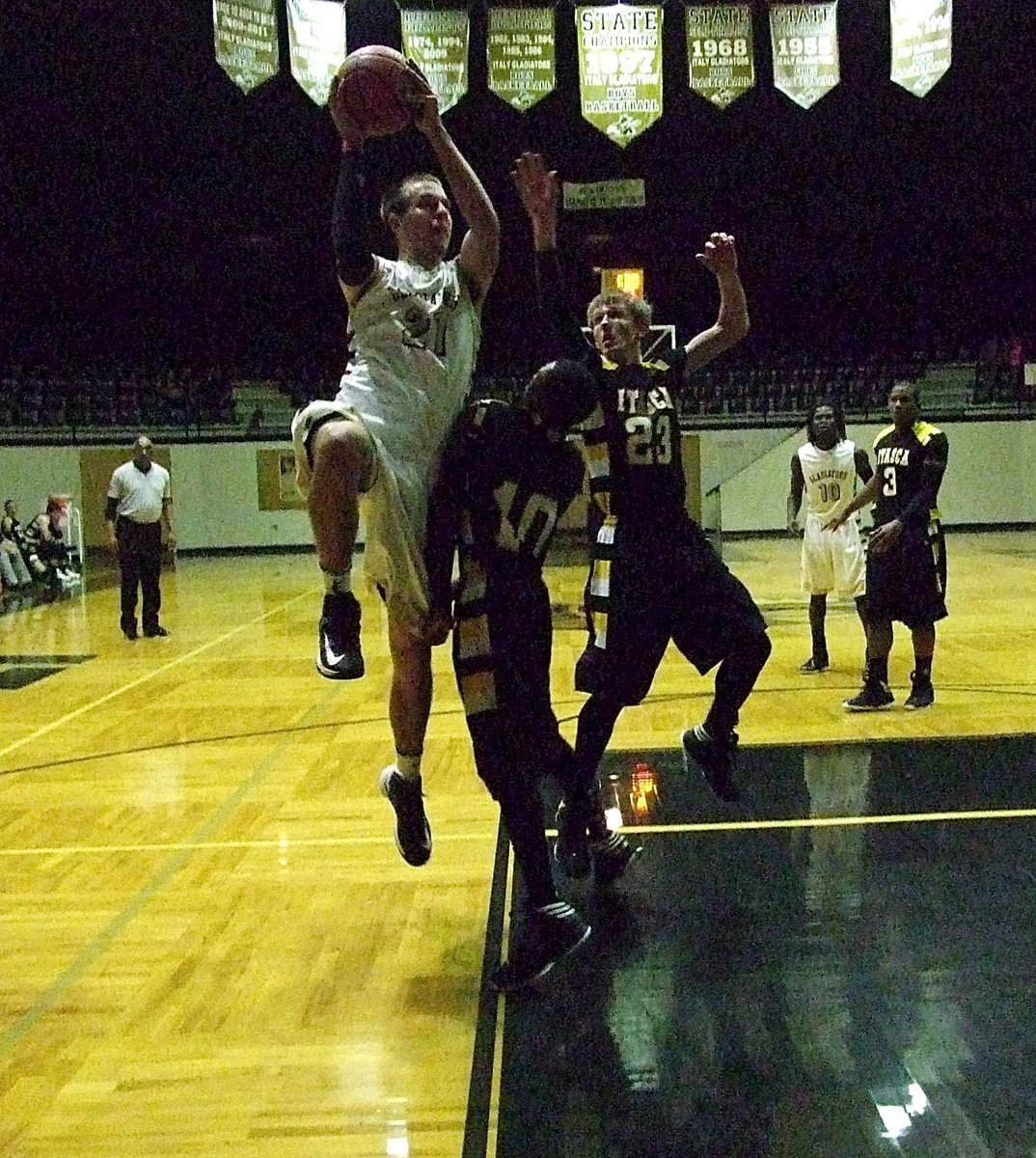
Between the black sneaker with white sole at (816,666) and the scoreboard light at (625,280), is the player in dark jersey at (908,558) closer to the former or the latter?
the black sneaker with white sole at (816,666)

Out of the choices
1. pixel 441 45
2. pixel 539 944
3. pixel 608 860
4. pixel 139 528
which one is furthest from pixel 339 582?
pixel 441 45

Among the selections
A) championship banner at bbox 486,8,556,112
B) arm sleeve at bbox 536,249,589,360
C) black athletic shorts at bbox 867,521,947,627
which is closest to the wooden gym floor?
black athletic shorts at bbox 867,521,947,627

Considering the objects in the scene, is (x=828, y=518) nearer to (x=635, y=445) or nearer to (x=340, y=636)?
(x=635, y=445)

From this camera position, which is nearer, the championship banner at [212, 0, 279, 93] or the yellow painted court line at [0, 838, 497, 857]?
the yellow painted court line at [0, 838, 497, 857]

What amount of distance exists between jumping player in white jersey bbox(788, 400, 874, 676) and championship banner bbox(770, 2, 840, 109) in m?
3.82

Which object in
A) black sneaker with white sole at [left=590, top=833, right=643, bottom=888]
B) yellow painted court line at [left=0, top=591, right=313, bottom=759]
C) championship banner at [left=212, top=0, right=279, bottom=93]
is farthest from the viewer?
championship banner at [left=212, top=0, right=279, bottom=93]

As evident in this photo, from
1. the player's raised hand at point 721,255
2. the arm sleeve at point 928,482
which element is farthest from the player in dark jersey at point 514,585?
the arm sleeve at point 928,482

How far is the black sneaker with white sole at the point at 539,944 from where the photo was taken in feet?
9.60

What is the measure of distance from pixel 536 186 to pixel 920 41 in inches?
311

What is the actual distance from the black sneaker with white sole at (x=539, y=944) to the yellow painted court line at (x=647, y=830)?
50.5 inches

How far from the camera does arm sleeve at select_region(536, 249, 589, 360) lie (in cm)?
349

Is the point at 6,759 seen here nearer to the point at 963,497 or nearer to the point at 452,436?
the point at 452,436

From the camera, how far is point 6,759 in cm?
588

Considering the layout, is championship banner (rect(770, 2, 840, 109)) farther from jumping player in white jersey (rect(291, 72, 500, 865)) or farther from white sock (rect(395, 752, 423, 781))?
white sock (rect(395, 752, 423, 781))
